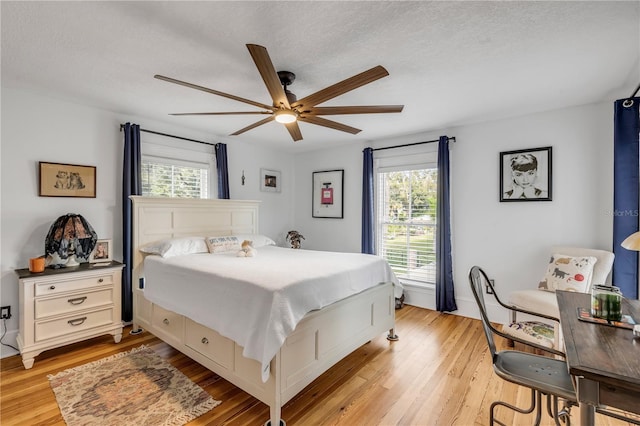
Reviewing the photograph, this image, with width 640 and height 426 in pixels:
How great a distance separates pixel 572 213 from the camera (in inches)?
128

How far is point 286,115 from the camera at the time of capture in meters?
2.28

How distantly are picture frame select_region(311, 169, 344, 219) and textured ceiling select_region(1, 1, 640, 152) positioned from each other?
2.15m

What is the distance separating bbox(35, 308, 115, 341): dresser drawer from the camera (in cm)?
262

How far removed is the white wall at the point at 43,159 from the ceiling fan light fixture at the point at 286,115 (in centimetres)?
232

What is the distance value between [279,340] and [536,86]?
312 cm

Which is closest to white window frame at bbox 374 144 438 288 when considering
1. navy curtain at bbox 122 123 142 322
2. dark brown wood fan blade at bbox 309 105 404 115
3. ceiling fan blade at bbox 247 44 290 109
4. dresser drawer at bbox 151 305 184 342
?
dark brown wood fan blade at bbox 309 105 404 115

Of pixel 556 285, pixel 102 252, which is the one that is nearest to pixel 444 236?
pixel 556 285

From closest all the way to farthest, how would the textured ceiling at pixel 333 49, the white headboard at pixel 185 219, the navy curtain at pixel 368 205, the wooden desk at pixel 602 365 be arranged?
the wooden desk at pixel 602 365 → the textured ceiling at pixel 333 49 → the white headboard at pixel 185 219 → the navy curtain at pixel 368 205

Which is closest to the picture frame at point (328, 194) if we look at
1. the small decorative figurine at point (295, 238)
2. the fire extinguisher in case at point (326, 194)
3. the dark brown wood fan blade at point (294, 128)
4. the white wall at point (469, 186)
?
the fire extinguisher in case at point (326, 194)

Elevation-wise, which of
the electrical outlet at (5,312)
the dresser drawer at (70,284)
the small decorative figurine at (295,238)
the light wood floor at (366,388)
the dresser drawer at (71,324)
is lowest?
the light wood floor at (366,388)

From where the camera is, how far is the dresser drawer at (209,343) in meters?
2.19

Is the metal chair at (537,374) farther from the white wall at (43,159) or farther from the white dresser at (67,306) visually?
the white wall at (43,159)

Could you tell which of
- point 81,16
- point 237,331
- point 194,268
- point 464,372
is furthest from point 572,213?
point 81,16

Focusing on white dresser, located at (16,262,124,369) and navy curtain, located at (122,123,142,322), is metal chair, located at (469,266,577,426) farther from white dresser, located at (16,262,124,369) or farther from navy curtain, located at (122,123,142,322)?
navy curtain, located at (122,123,142,322)
